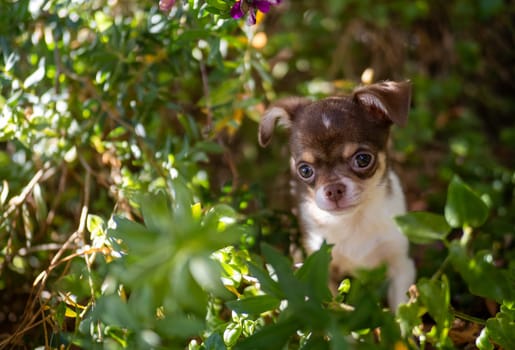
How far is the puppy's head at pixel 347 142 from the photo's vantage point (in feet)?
9.09

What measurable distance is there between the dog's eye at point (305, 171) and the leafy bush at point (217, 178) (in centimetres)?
33

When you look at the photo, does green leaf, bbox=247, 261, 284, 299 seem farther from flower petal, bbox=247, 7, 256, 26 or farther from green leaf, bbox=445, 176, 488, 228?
flower petal, bbox=247, 7, 256, 26

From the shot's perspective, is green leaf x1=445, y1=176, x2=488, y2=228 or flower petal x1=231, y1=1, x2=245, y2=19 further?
flower petal x1=231, y1=1, x2=245, y2=19

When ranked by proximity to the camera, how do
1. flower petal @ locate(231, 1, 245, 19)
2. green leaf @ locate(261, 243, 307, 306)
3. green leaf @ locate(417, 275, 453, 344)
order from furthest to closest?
flower petal @ locate(231, 1, 245, 19) → green leaf @ locate(417, 275, 453, 344) → green leaf @ locate(261, 243, 307, 306)

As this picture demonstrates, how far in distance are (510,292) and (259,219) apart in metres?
1.55

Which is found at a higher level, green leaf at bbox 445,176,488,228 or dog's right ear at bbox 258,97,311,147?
green leaf at bbox 445,176,488,228

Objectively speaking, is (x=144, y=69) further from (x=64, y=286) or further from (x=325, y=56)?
(x=325, y=56)

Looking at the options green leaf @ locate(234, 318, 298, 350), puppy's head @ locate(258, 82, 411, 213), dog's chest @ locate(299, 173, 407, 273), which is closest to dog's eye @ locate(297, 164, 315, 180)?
puppy's head @ locate(258, 82, 411, 213)

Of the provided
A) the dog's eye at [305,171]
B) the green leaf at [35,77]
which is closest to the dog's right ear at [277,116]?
the dog's eye at [305,171]

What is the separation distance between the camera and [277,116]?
322 cm

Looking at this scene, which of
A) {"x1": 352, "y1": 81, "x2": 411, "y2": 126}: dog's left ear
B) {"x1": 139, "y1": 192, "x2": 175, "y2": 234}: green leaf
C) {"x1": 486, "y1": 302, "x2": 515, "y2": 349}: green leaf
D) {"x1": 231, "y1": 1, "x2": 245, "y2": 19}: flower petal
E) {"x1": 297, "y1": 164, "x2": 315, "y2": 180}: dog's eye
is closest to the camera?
{"x1": 139, "y1": 192, "x2": 175, "y2": 234}: green leaf

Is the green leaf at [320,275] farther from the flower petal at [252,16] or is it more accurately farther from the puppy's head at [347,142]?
the flower petal at [252,16]

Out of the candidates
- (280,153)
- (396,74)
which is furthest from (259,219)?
(396,74)

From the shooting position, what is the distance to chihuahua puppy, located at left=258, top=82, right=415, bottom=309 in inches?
110
